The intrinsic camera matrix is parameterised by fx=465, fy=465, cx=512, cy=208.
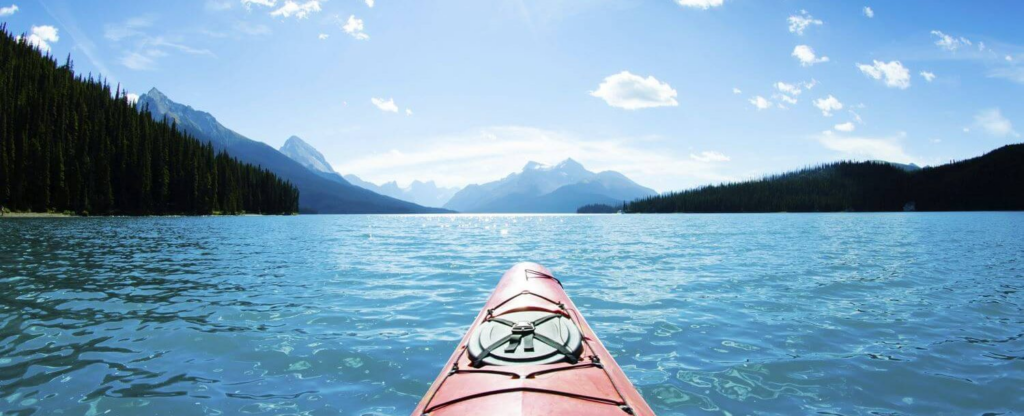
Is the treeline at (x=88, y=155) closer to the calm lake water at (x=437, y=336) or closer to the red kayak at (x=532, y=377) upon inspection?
the calm lake water at (x=437, y=336)

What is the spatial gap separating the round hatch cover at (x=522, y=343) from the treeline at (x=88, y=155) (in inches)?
3997

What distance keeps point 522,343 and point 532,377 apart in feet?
2.83

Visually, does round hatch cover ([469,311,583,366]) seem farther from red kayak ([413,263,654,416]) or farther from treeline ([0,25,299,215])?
treeline ([0,25,299,215])

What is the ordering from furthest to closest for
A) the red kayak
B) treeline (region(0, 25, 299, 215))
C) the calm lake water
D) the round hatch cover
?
treeline (region(0, 25, 299, 215)) → the calm lake water → the round hatch cover → the red kayak

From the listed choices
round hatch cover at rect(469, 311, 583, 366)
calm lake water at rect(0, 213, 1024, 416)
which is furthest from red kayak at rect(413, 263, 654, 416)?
calm lake water at rect(0, 213, 1024, 416)

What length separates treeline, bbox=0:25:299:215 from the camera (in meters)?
77.7

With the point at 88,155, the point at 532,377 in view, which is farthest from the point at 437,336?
the point at 88,155

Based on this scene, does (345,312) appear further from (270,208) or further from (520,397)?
(270,208)

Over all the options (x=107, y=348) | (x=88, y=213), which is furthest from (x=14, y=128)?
(x=107, y=348)

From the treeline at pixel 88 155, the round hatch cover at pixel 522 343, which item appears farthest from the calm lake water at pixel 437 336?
the treeline at pixel 88 155

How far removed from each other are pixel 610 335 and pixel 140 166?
389ft

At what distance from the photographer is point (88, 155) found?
8975cm

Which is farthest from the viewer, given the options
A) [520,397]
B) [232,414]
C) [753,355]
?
[753,355]

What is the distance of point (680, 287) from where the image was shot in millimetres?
16953
